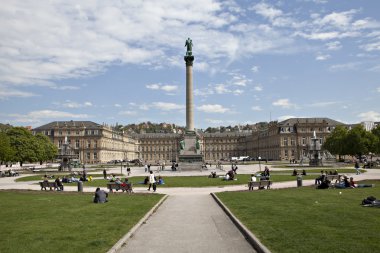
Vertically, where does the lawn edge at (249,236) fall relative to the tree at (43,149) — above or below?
below

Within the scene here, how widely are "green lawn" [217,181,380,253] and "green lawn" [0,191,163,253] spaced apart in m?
5.40

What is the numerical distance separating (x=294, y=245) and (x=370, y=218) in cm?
630

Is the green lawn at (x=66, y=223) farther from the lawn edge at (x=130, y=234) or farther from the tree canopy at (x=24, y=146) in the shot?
the tree canopy at (x=24, y=146)

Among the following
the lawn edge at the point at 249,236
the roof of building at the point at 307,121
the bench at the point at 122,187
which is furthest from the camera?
the roof of building at the point at 307,121

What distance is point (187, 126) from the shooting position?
7525 cm

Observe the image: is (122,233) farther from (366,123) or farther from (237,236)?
(366,123)

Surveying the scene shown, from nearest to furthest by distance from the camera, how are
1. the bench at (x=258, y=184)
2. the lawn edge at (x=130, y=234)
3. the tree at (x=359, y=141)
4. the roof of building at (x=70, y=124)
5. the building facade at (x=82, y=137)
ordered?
1. the lawn edge at (x=130, y=234)
2. the bench at (x=258, y=184)
3. the tree at (x=359, y=141)
4. the building facade at (x=82, y=137)
5. the roof of building at (x=70, y=124)

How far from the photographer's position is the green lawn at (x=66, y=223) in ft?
42.7

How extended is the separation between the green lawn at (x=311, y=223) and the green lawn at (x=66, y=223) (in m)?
5.40

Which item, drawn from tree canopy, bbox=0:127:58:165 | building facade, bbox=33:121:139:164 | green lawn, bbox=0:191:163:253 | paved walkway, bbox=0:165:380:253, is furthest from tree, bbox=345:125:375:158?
building facade, bbox=33:121:139:164

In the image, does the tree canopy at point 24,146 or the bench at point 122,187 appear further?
the tree canopy at point 24,146

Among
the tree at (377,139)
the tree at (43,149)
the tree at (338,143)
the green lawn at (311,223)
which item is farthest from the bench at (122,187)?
the tree at (338,143)

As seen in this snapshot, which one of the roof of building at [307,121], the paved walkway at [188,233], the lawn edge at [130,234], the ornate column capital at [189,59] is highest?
the ornate column capital at [189,59]

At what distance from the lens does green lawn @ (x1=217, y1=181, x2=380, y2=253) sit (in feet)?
40.0
